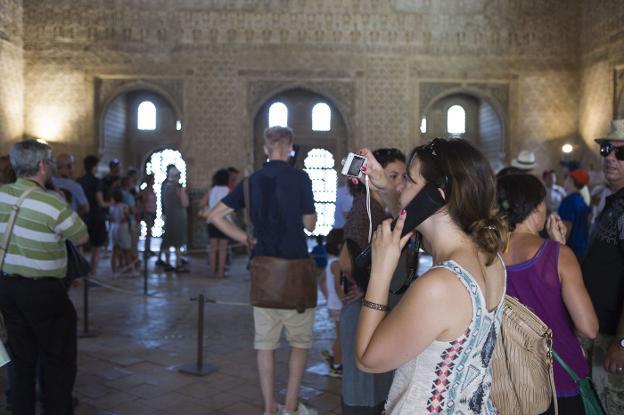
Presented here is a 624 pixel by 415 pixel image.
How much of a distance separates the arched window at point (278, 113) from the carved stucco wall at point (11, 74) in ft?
21.4

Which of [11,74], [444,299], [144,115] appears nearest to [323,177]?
[144,115]

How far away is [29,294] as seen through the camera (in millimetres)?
3566

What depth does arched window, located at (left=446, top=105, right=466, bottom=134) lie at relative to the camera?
18844 mm

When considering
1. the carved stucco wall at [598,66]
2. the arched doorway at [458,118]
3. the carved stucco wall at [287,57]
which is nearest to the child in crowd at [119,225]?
the carved stucco wall at [287,57]

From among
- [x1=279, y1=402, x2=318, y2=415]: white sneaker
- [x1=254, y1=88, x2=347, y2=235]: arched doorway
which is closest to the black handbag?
[x1=279, y1=402, x2=318, y2=415]: white sneaker

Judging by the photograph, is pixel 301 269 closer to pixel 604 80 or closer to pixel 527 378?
pixel 527 378

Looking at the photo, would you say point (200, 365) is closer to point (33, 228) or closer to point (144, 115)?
point (33, 228)

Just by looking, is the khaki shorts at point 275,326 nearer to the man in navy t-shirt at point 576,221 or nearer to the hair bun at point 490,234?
the hair bun at point 490,234

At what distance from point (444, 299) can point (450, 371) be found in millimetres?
235

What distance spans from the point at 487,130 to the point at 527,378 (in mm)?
16664

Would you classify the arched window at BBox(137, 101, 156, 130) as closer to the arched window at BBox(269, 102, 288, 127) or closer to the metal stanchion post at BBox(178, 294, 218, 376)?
the arched window at BBox(269, 102, 288, 127)

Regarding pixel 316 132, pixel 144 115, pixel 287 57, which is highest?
pixel 287 57

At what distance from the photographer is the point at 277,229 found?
4.05m

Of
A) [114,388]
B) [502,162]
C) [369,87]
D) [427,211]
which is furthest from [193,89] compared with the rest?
[427,211]
